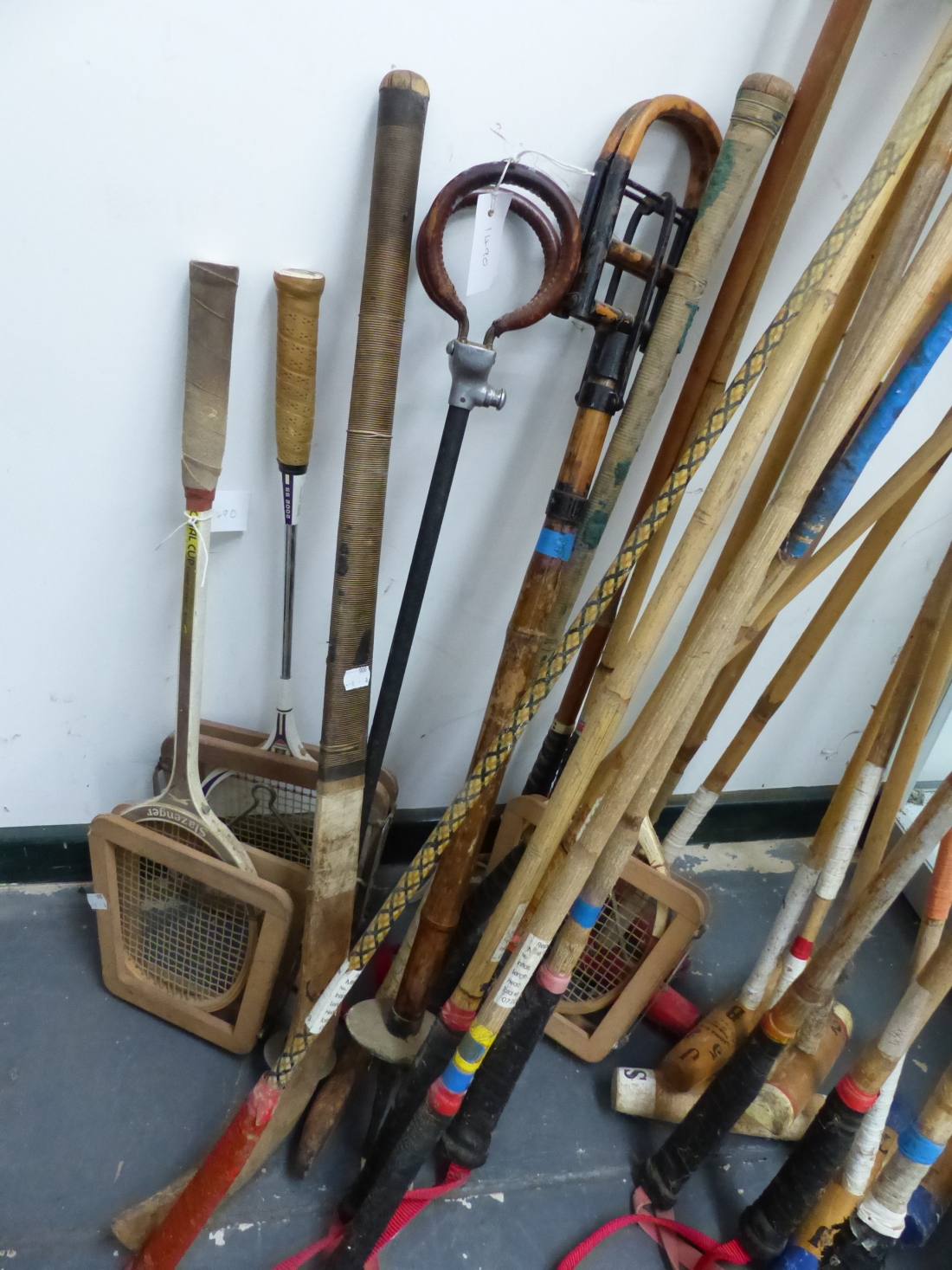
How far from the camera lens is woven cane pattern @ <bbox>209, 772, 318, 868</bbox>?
49.7 inches

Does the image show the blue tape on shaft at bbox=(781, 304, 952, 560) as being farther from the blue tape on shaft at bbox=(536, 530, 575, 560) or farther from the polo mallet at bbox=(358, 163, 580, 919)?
the polo mallet at bbox=(358, 163, 580, 919)

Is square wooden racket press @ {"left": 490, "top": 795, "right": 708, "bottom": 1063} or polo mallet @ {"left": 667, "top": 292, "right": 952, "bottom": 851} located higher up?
polo mallet @ {"left": 667, "top": 292, "right": 952, "bottom": 851}

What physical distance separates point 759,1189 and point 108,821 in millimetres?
1089

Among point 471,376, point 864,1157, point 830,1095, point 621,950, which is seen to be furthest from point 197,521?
point 864,1157

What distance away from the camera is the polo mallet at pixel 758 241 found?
0.85 meters

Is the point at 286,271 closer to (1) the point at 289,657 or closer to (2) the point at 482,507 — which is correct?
(2) the point at 482,507

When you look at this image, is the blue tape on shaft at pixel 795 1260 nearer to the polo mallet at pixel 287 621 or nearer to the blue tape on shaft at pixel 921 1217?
the blue tape on shaft at pixel 921 1217

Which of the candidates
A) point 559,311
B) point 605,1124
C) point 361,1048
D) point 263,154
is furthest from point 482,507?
point 605,1124

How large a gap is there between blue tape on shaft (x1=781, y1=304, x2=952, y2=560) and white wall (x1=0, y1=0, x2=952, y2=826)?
261 mm

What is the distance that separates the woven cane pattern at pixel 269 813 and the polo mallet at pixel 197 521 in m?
0.11

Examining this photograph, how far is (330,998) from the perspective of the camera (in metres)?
0.94

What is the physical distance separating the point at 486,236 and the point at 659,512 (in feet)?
1.15

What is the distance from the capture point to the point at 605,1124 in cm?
121

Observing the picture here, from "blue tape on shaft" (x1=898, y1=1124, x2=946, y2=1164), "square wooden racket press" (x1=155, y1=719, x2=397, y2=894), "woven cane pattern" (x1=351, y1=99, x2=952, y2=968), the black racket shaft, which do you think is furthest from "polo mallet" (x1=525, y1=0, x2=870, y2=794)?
"blue tape on shaft" (x1=898, y1=1124, x2=946, y2=1164)
